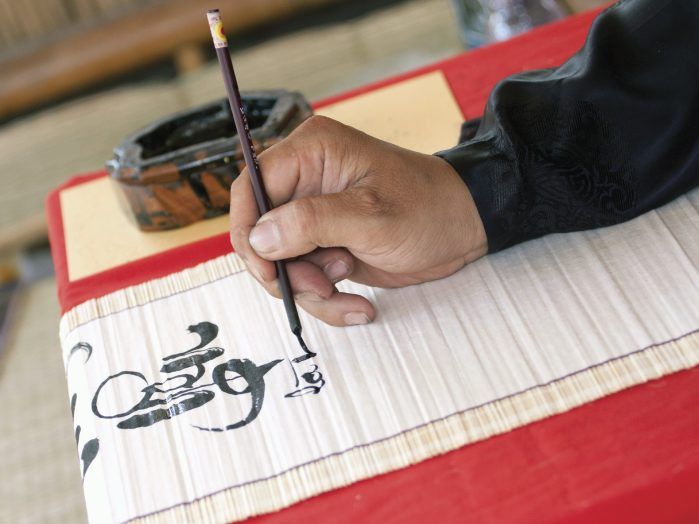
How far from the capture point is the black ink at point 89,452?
30.6 inches

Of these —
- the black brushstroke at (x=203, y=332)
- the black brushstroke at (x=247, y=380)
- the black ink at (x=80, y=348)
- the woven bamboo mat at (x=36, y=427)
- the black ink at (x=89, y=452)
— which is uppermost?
the black brushstroke at (x=203, y=332)

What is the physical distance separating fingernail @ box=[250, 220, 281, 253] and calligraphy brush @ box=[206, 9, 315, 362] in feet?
0.11

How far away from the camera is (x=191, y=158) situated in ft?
3.25

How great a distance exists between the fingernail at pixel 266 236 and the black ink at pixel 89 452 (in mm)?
250

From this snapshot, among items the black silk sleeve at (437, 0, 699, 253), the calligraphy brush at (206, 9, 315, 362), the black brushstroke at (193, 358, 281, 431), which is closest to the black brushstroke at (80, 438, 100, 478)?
the black brushstroke at (193, 358, 281, 431)

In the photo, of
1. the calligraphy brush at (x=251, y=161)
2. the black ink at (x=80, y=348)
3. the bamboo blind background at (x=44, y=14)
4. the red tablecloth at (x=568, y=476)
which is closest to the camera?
the red tablecloth at (x=568, y=476)

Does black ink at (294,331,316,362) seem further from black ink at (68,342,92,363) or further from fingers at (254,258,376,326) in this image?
black ink at (68,342,92,363)

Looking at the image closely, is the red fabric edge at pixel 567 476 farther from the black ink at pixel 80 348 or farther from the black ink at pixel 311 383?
the black ink at pixel 80 348

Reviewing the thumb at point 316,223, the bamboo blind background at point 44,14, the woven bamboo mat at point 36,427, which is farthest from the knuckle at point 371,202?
the bamboo blind background at point 44,14

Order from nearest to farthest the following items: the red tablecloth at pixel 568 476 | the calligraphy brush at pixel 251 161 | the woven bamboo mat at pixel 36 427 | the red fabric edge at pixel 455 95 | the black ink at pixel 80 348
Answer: the red tablecloth at pixel 568 476
the calligraphy brush at pixel 251 161
the black ink at pixel 80 348
the red fabric edge at pixel 455 95
the woven bamboo mat at pixel 36 427

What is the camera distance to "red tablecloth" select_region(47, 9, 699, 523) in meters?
0.65

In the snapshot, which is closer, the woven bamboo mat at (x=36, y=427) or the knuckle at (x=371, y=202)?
the knuckle at (x=371, y=202)

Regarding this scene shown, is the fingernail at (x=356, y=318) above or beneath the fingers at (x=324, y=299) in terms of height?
beneath

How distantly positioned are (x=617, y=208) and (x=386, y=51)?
4.65 ft
